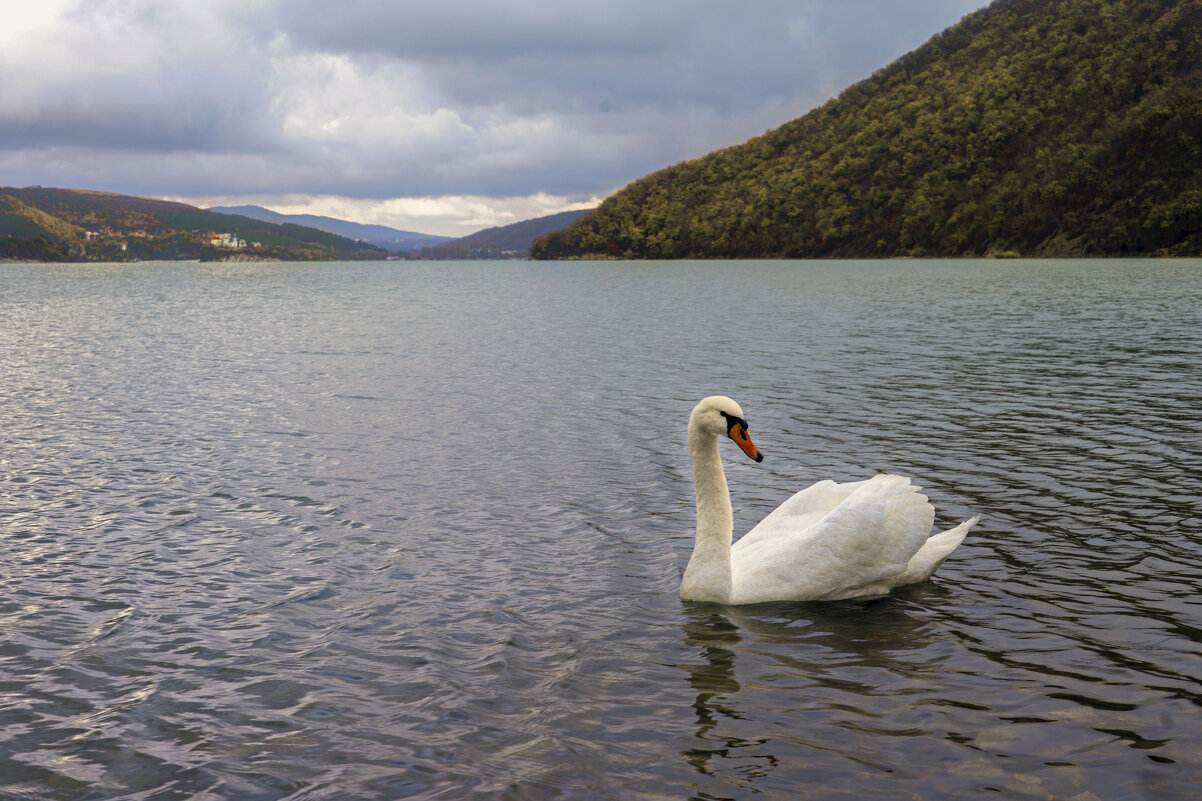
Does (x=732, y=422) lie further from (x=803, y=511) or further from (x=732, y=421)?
(x=803, y=511)

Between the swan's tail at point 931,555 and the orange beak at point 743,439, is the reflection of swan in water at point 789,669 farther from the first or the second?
the orange beak at point 743,439

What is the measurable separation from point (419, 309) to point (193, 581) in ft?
199

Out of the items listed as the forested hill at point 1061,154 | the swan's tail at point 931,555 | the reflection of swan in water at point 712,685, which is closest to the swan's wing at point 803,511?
the swan's tail at point 931,555

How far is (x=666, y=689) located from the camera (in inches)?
287

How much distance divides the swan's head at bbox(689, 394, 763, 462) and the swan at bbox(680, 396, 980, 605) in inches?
0.4

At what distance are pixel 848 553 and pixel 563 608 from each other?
2868 mm

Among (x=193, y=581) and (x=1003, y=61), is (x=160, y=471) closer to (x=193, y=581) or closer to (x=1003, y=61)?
(x=193, y=581)

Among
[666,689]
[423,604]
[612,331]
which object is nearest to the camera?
[666,689]

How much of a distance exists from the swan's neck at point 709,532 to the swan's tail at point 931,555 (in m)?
1.91

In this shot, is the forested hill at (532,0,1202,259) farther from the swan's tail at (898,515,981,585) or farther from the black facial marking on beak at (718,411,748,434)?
the black facial marking on beak at (718,411,748,434)

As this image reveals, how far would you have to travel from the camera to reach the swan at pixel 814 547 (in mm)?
8867

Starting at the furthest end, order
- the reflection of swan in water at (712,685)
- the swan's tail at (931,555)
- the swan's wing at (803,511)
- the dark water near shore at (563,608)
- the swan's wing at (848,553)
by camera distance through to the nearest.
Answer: the swan's wing at (803,511) < the swan's tail at (931,555) < the swan's wing at (848,553) < the reflection of swan in water at (712,685) < the dark water near shore at (563,608)

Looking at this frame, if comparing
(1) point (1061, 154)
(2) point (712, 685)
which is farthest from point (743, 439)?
(1) point (1061, 154)

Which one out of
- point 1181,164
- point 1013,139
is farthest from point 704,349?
A: point 1013,139
